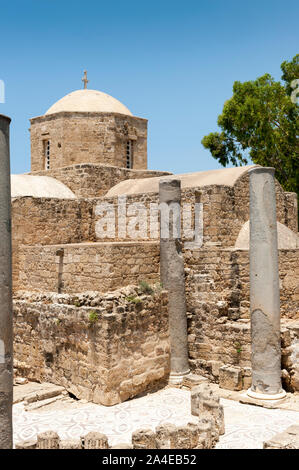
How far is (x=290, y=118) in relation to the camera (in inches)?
667

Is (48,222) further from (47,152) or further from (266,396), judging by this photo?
(266,396)

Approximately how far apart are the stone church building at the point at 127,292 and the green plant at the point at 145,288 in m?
0.03

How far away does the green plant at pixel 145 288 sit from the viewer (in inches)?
353

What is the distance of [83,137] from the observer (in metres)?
14.0

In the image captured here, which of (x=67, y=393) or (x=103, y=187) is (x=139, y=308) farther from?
(x=103, y=187)

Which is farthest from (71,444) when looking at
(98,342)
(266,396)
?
(266,396)

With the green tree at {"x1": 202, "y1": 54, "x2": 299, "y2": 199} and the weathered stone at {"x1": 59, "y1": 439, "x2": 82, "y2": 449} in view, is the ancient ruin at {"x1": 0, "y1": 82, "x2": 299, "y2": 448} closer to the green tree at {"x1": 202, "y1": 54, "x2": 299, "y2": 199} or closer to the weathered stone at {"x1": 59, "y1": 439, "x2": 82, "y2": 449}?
the weathered stone at {"x1": 59, "y1": 439, "x2": 82, "y2": 449}

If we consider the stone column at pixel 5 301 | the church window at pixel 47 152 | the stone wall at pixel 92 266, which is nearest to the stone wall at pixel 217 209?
the stone wall at pixel 92 266

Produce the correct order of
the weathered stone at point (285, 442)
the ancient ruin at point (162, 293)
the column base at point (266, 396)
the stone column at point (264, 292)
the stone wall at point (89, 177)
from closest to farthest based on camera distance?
the weathered stone at point (285, 442), the column base at point (266, 396), the stone column at point (264, 292), the ancient ruin at point (162, 293), the stone wall at point (89, 177)

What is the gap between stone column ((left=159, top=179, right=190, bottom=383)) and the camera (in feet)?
30.6

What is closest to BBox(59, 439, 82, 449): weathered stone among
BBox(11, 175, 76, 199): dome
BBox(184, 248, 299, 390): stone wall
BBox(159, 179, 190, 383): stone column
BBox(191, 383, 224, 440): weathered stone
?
BBox(191, 383, 224, 440): weathered stone

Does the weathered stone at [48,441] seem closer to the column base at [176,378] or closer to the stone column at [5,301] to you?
the stone column at [5,301]

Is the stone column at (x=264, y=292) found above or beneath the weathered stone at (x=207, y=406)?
above
